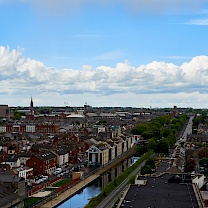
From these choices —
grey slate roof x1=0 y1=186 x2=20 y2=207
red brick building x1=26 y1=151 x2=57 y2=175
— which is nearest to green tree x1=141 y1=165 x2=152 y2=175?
red brick building x1=26 y1=151 x2=57 y2=175

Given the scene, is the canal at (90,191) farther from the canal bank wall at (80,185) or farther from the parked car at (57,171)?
the parked car at (57,171)

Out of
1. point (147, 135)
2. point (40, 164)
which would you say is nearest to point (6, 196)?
point (40, 164)

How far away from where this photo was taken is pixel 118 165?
51.2 meters

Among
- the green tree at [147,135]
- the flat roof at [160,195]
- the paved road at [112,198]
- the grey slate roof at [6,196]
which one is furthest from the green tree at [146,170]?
the green tree at [147,135]

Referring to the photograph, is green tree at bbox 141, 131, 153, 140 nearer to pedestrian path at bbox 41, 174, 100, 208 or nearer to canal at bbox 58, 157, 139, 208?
canal at bbox 58, 157, 139, 208

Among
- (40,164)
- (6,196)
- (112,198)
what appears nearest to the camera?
(6,196)

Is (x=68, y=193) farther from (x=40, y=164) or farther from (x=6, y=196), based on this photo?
(x=6, y=196)

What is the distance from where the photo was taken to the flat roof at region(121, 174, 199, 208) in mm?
21484

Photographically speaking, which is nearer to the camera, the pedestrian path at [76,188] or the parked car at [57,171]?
the pedestrian path at [76,188]

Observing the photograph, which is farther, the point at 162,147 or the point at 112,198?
the point at 162,147

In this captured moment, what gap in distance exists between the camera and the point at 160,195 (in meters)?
23.5

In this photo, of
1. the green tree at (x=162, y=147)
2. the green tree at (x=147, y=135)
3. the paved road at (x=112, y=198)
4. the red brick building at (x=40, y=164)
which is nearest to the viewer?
the paved road at (x=112, y=198)

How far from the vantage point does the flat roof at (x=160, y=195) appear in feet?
70.5

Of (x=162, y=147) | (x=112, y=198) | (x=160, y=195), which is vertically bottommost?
(x=112, y=198)
